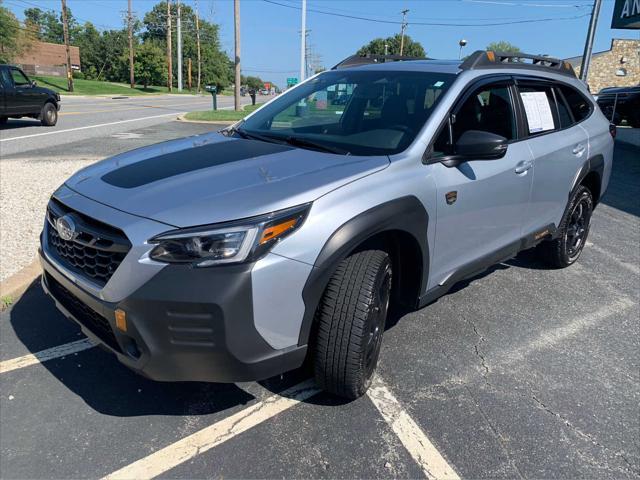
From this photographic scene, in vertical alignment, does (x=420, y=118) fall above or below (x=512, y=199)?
above

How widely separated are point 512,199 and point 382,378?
1.61 m

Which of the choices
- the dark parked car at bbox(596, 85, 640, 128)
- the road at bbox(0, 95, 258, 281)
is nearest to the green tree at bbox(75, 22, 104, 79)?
the road at bbox(0, 95, 258, 281)

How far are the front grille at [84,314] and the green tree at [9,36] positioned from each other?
50.6 metres

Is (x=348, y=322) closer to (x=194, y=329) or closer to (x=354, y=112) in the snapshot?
(x=194, y=329)

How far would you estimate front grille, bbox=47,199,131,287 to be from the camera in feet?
7.46

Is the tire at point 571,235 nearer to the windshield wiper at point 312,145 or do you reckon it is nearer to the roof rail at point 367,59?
the roof rail at point 367,59

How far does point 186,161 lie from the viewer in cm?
293

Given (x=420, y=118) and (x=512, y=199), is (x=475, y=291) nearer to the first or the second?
(x=512, y=199)

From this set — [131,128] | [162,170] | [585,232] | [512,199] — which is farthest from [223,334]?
[131,128]

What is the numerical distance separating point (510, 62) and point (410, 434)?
292cm

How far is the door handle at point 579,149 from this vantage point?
4426mm

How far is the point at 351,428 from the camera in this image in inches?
105

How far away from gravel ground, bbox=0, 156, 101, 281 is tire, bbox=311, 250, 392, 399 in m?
3.07

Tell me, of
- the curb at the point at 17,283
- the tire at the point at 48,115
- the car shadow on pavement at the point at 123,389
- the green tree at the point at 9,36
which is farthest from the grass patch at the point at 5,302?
the green tree at the point at 9,36
